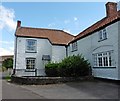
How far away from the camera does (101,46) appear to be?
1952 centimetres

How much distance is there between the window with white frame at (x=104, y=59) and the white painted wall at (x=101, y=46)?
0.43 m

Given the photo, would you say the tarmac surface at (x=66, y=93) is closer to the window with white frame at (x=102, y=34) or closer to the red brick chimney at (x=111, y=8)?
the window with white frame at (x=102, y=34)

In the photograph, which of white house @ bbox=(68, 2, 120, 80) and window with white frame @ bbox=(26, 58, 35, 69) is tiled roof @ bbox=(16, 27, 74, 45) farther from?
white house @ bbox=(68, 2, 120, 80)

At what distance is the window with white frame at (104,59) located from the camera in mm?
18016

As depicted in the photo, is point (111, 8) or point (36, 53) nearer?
point (111, 8)

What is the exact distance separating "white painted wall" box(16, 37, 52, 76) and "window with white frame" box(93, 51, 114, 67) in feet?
38.4

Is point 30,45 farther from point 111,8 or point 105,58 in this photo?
point 105,58

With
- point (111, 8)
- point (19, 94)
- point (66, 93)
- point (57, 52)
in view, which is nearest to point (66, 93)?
point (66, 93)

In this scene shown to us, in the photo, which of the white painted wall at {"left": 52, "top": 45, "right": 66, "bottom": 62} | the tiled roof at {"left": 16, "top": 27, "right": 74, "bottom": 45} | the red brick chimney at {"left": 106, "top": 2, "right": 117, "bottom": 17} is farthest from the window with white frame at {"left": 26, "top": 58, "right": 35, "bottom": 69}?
the red brick chimney at {"left": 106, "top": 2, "right": 117, "bottom": 17}

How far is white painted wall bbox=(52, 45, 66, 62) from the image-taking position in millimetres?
30334

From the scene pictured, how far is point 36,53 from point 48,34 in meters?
4.70

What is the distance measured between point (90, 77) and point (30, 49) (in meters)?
13.5

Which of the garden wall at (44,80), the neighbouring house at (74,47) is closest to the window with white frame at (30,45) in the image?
the neighbouring house at (74,47)

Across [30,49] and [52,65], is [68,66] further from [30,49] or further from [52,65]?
[30,49]
